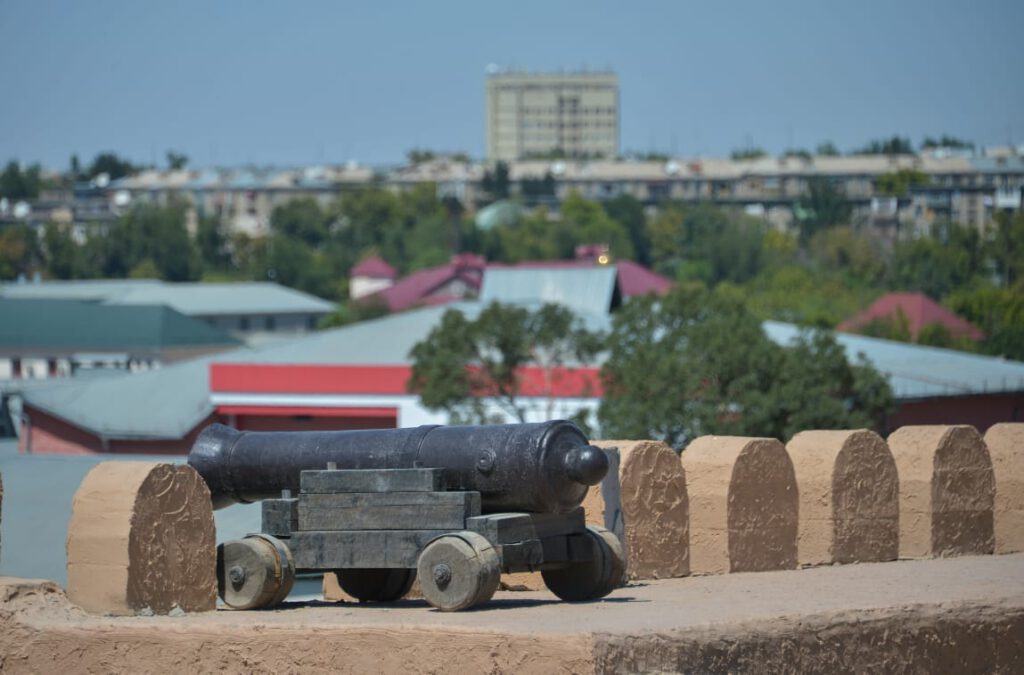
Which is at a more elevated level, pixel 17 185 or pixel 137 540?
pixel 17 185

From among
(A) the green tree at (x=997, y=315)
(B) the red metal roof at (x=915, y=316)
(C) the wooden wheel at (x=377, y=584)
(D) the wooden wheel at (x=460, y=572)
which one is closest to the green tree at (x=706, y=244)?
(B) the red metal roof at (x=915, y=316)

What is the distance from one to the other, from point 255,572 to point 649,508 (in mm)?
2383

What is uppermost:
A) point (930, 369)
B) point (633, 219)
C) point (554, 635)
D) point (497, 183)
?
point (497, 183)

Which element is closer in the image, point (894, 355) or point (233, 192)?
point (894, 355)

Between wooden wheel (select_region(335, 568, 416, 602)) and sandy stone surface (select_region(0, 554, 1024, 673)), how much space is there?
115mm

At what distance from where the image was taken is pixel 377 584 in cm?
952

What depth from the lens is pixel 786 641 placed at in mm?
8477

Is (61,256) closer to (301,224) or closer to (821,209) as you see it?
(301,224)

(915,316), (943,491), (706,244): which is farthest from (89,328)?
(943,491)

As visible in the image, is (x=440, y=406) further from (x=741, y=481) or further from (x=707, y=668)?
(x=707, y=668)

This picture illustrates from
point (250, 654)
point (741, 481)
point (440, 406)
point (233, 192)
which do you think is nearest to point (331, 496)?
point (250, 654)

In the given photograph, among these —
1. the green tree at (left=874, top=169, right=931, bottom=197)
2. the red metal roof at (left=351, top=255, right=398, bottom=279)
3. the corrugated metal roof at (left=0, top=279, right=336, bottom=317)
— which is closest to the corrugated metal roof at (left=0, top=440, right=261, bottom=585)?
the corrugated metal roof at (left=0, top=279, right=336, bottom=317)

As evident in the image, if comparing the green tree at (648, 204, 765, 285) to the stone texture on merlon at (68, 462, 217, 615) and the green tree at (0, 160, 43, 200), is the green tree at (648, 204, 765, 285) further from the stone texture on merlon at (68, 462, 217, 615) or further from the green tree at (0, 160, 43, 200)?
the stone texture on merlon at (68, 462, 217, 615)

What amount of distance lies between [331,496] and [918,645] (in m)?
2.83
